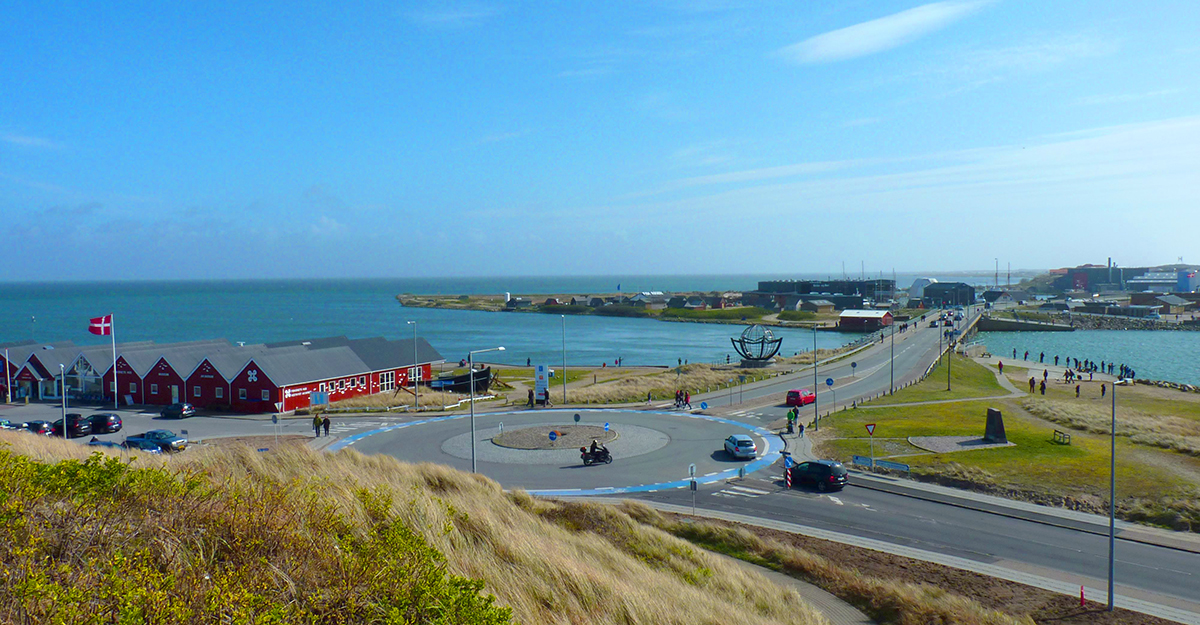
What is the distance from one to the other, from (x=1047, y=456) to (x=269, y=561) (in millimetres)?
34850

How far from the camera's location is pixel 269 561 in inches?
327

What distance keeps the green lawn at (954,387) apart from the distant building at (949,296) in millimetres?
125469

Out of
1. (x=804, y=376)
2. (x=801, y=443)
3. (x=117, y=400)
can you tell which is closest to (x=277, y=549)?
(x=801, y=443)

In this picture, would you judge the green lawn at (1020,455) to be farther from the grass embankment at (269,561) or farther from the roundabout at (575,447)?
the grass embankment at (269,561)

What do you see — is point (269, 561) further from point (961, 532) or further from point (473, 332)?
point (473, 332)

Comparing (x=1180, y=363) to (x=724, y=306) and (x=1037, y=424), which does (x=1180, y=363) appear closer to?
(x=1037, y=424)

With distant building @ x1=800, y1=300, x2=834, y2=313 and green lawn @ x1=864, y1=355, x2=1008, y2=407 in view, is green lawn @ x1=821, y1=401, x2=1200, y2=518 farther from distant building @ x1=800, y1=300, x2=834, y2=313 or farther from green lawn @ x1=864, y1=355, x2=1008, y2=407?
distant building @ x1=800, y1=300, x2=834, y2=313

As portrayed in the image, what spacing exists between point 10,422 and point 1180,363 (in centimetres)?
11492

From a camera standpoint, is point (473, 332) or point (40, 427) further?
point (473, 332)

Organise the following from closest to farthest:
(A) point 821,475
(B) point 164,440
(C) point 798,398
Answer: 1. (A) point 821,475
2. (B) point 164,440
3. (C) point 798,398

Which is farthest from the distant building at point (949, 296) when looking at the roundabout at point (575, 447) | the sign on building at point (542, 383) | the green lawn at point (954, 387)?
the roundabout at point (575, 447)

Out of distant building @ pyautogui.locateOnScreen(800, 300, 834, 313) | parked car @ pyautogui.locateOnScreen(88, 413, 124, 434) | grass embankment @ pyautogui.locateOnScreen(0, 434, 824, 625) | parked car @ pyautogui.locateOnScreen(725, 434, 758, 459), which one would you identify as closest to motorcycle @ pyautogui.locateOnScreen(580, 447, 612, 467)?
parked car @ pyautogui.locateOnScreen(725, 434, 758, 459)

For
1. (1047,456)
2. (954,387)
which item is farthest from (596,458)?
(954,387)

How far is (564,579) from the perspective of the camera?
1090 centimetres
